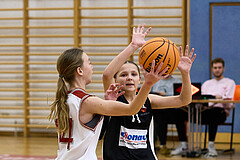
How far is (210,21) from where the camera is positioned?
276 inches

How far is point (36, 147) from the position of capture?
633cm

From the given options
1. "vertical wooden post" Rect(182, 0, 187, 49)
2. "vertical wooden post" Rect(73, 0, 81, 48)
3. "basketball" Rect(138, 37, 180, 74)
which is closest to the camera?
"basketball" Rect(138, 37, 180, 74)

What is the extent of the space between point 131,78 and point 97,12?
5.29 meters

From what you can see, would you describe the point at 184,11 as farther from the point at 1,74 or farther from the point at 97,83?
the point at 1,74

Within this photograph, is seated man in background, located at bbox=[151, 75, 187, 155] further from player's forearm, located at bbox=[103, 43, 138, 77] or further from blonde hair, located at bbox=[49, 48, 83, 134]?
blonde hair, located at bbox=[49, 48, 83, 134]

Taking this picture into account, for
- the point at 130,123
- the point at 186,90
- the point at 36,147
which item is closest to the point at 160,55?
the point at 186,90

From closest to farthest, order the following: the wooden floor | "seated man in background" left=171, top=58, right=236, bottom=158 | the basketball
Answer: the basketball, the wooden floor, "seated man in background" left=171, top=58, right=236, bottom=158

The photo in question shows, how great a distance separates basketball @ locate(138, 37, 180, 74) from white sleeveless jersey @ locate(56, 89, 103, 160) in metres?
0.38

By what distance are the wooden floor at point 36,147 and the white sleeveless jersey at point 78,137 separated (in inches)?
137

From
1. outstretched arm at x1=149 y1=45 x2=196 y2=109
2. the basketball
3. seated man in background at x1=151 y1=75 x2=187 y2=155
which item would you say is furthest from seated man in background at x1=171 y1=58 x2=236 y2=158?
the basketball

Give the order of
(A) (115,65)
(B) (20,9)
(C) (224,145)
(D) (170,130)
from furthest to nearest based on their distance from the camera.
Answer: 1. (B) (20,9)
2. (D) (170,130)
3. (C) (224,145)
4. (A) (115,65)

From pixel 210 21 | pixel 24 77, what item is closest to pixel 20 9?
pixel 24 77

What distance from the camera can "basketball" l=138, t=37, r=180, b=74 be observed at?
2.05 meters

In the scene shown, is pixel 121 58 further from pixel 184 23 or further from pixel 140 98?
pixel 184 23
